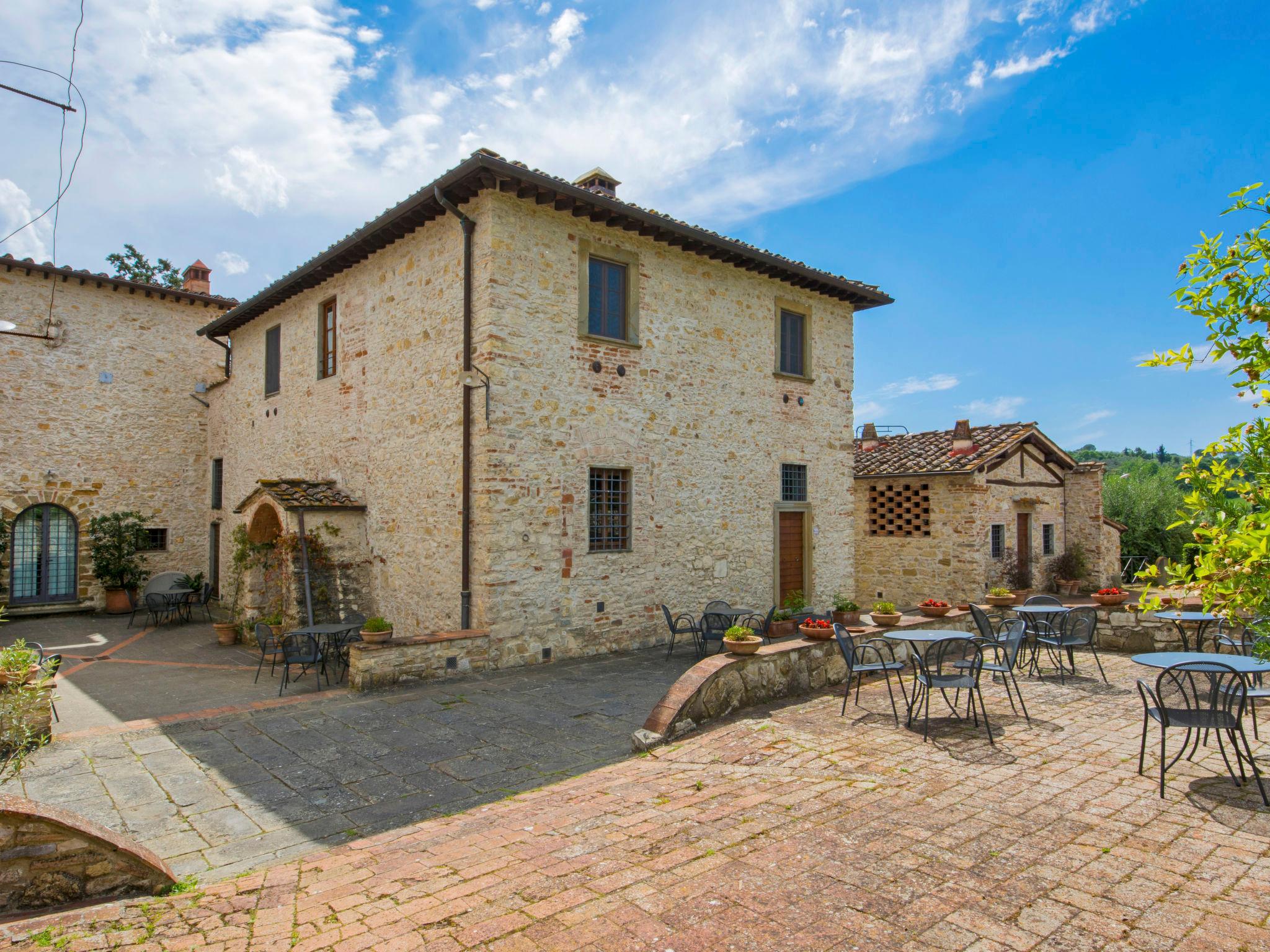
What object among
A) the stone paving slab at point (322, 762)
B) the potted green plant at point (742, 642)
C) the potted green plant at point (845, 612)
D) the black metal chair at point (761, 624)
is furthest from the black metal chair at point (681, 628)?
the potted green plant at point (742, 642)

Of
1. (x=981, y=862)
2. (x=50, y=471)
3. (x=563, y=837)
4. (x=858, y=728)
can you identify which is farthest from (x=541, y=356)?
(x=50, y=471)

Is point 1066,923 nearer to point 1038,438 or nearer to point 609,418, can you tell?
point 609,418

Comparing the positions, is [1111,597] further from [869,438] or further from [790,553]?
[869,438]

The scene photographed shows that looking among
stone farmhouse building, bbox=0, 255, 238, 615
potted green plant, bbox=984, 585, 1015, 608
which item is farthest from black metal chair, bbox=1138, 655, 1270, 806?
stone farmhouse building, bbox=0, 255, 238, 615

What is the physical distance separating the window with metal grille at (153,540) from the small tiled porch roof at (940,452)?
1693 cm

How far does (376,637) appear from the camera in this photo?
333 inches

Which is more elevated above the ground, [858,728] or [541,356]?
[541,356]

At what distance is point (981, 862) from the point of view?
3646 mm

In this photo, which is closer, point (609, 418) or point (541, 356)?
point (541, 356)

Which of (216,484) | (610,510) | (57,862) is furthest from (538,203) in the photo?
(216,484)

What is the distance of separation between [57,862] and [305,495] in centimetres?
849

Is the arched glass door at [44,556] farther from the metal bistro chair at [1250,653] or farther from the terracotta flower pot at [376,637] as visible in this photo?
the metal bistro chair at [1250,653]

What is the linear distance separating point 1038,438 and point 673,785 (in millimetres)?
16550

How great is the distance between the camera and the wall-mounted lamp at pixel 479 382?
9.05 meters
